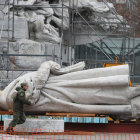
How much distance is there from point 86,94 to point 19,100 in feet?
5.44

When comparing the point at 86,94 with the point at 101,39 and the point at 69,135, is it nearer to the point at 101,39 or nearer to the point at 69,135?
the point at 69,135

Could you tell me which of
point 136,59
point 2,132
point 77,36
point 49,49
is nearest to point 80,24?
point 77,36

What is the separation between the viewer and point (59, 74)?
1318cm

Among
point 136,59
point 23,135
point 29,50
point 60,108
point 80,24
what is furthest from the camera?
point 136,59

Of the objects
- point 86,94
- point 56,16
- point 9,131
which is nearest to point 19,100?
point 9,131

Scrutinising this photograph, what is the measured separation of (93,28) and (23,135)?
593 inches

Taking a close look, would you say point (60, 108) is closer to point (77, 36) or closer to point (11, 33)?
point (11, 33)

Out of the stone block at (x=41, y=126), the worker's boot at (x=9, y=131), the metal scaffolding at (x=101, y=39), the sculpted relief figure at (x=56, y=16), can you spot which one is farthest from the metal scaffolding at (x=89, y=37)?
the worker's boot at (x=9, y=131)

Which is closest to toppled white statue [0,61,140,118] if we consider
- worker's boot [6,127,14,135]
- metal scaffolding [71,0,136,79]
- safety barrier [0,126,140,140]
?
safety barrier [0,126,140,140]

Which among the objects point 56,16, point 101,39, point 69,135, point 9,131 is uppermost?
point 56,16

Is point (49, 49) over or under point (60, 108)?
over

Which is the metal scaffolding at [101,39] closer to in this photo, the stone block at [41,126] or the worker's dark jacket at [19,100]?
the stone block at [41,126]

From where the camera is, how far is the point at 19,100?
11891 mm

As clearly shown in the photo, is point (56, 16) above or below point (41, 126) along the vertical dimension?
above
